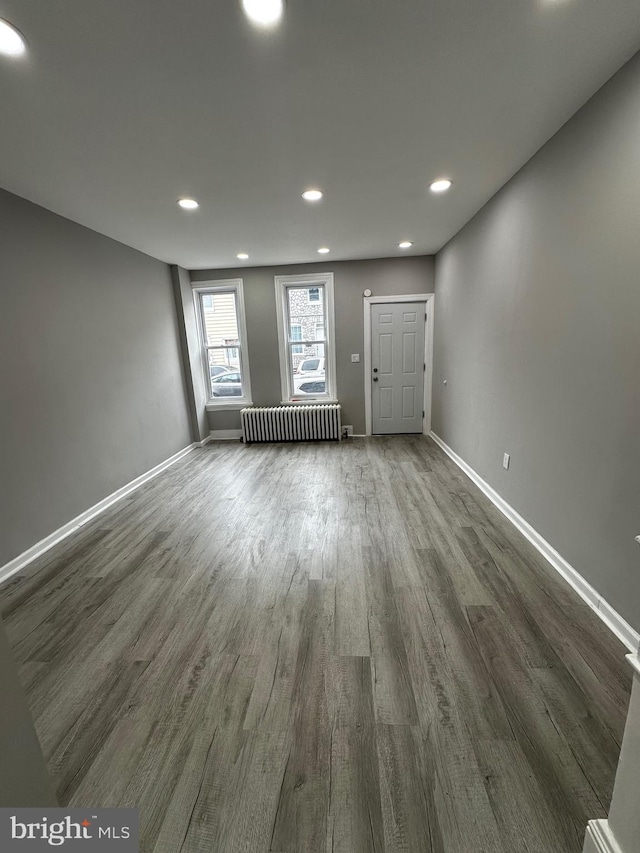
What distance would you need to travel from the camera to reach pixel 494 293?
9.19 feet

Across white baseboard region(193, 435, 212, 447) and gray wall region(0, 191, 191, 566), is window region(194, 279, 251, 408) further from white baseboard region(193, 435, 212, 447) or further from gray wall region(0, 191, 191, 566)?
gray wall region(0, 191, 191, 566)

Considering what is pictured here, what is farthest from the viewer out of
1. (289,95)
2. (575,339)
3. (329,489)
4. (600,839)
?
(329,489)

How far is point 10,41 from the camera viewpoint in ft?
4.04

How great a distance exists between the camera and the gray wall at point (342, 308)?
4652mm

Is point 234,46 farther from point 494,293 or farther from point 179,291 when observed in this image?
point 179,291

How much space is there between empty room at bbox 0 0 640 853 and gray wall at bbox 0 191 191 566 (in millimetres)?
27

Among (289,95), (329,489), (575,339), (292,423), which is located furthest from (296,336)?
(575,339)

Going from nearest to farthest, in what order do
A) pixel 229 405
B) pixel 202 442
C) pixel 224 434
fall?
pixel 202 442
pixel 229 405
pixel 224 434

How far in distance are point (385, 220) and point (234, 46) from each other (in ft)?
7.11

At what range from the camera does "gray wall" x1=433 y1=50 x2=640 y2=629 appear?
1.49 metres

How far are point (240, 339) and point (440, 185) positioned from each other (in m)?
3.37

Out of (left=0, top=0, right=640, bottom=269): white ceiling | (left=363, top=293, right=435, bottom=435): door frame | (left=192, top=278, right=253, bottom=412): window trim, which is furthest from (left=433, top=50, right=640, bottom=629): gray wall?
(left=192, top=278, right=253, bottom=412): window trim

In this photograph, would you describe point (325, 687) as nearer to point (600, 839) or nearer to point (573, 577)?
point (600, 839)

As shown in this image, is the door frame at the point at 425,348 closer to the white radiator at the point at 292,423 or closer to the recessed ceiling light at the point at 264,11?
the white radiator at the point at 292,423
